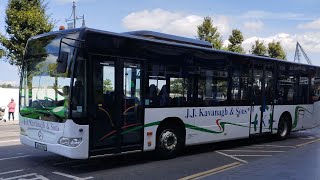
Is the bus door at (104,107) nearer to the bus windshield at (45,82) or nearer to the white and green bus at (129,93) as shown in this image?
the white and green bus at (129,93)

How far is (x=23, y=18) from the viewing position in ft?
76.8

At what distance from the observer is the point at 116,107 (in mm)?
9328

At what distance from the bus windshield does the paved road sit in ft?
3.79

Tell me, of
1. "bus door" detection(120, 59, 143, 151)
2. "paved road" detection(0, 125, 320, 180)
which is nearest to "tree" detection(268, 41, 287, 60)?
"paved road" detection(0, 125, 320, 180)

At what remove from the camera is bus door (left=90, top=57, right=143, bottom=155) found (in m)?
8.95

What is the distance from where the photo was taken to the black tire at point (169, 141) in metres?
10.6

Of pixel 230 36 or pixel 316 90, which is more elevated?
pixel 230 36

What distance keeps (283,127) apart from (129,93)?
819 cm

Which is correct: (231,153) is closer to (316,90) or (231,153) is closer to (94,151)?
(94,151)

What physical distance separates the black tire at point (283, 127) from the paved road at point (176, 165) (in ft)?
8.64

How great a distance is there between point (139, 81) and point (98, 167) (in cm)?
216

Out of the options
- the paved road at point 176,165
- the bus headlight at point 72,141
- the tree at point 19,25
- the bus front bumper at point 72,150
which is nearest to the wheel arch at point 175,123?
the paved road at point 176,165

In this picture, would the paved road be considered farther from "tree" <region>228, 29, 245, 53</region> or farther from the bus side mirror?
"tree" <region>228, 29, 245, 53</region>

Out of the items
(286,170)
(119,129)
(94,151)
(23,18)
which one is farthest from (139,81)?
(23,18)
